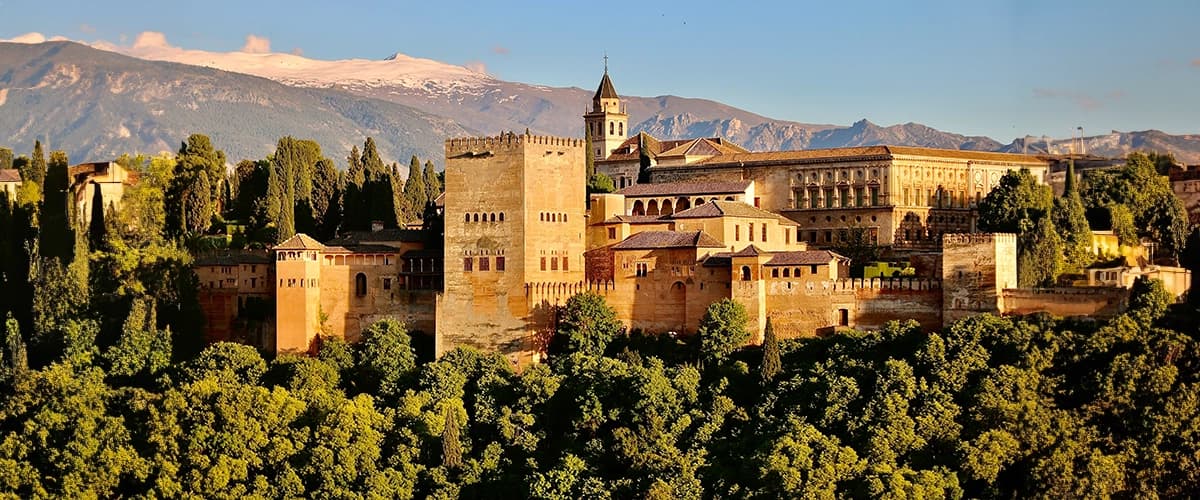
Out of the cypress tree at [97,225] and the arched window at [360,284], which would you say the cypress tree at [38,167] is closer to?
the cypress tree at [97,225]

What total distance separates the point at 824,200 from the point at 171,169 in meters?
23.9

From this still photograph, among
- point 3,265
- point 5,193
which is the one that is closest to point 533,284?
point 3,265

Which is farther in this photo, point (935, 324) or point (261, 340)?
point (261, 340)

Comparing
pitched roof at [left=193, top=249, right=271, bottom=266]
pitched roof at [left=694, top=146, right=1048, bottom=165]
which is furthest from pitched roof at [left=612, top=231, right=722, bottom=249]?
pitched roof at [left=694, top=146, right=1048, bottom=165]

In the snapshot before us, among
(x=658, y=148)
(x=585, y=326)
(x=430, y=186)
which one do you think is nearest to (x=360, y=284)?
(x=585, y=326)

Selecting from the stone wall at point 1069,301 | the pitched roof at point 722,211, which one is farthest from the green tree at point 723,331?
the stone wall at point 1069,301

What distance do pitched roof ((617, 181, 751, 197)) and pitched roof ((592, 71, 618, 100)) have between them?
23974mm

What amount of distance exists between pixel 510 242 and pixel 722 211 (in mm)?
6890

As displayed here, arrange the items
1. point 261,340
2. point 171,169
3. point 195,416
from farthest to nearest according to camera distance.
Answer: point 171,169 < point 261,340 < point 195,416

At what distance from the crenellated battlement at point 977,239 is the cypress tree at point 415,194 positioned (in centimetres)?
2668

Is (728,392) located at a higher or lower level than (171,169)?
lower

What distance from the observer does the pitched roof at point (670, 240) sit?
2105 inches

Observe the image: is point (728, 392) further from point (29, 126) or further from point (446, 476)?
point (29, 126)

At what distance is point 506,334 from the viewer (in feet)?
175
